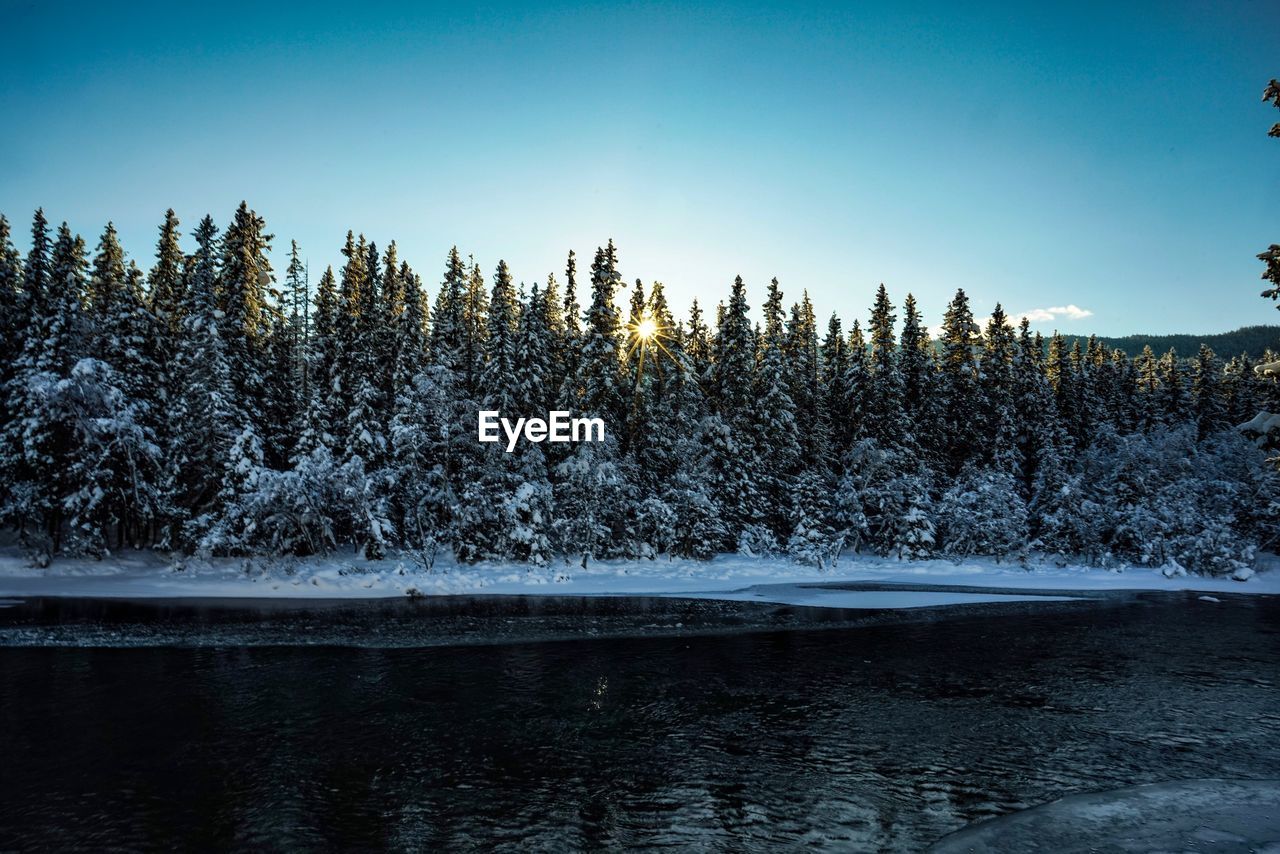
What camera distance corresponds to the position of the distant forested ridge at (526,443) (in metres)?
34.5

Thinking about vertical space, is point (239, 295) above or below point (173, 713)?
above

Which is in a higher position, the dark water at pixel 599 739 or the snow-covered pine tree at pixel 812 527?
the snow-covered pine tree at pixel 812 527

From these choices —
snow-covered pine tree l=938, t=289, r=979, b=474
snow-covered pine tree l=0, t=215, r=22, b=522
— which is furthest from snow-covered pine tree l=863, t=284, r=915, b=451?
snow-covered pine tree l=0, t=215, r=22, b=522

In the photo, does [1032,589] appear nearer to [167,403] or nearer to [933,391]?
[933,391]

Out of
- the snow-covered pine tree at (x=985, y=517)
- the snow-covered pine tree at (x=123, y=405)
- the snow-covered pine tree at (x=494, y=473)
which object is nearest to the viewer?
the snow-covered pine tree at (x=123, y=405)

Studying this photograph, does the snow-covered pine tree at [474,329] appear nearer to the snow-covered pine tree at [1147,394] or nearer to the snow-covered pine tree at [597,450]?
the snow-covered pine tree at [597,450]

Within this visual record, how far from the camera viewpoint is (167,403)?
37.6 meters

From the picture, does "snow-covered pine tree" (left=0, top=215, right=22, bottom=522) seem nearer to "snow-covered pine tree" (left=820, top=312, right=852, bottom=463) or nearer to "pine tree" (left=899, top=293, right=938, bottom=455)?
"snow-covered pine tree" (left=820, top=312, right=852, bottom=463)

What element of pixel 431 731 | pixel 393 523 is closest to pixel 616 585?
pixel 393 523

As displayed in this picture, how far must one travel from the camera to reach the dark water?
9.65m

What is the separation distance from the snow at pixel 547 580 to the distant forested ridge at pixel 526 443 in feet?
3.73

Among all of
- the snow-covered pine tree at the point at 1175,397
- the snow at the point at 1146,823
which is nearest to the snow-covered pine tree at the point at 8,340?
the snow at the point at 1146,823

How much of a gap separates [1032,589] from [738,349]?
68.8 feet

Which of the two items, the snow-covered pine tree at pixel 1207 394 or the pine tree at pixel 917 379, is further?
the snow-covered pine tree at pixel 1207 394
